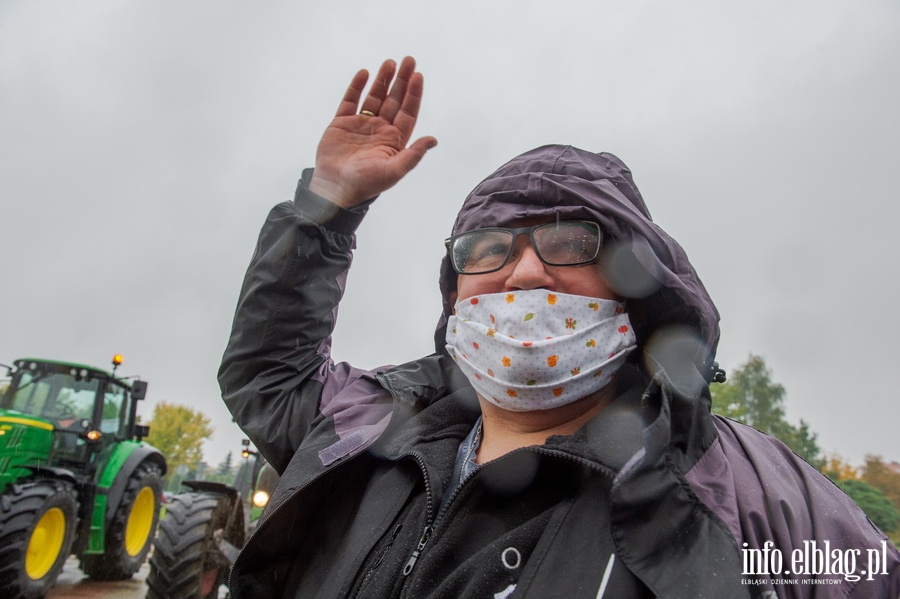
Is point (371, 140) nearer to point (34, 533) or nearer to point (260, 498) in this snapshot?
point (260, 498)

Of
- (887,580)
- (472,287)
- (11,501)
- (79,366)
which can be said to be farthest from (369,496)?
(79,366)

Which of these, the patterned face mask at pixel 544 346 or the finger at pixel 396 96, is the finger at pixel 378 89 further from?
the patterned face mask at pixel 544 346

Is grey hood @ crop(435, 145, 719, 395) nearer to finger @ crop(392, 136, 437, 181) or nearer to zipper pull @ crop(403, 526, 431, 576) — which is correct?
finger @ crop(392, 136, 437, 181)

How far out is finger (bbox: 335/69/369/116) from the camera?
2.33 m

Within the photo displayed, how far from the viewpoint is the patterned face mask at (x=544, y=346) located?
184cm

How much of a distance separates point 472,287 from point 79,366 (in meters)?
8.55

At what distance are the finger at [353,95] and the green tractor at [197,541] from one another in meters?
4.29

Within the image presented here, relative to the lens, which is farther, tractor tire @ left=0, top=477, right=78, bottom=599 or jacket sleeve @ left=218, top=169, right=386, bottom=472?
tractor tire @ left=0, top=477, right=78, bottom=599

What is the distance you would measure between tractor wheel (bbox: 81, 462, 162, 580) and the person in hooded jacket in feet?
25.7

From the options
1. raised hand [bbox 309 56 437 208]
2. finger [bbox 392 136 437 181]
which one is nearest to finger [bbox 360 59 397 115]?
raised hand [bbox 309 56 437 208]

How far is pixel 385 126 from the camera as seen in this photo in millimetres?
2340

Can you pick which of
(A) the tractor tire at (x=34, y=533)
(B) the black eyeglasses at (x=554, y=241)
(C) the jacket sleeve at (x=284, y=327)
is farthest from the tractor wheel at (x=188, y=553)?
(B) the black eyeglasses at (x=554, y=241)

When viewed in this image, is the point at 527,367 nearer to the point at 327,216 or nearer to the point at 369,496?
the point at 369,496

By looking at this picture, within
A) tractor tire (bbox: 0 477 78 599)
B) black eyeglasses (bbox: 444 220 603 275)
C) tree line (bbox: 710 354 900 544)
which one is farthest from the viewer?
tree line (bbox: 710 354 900 544)
